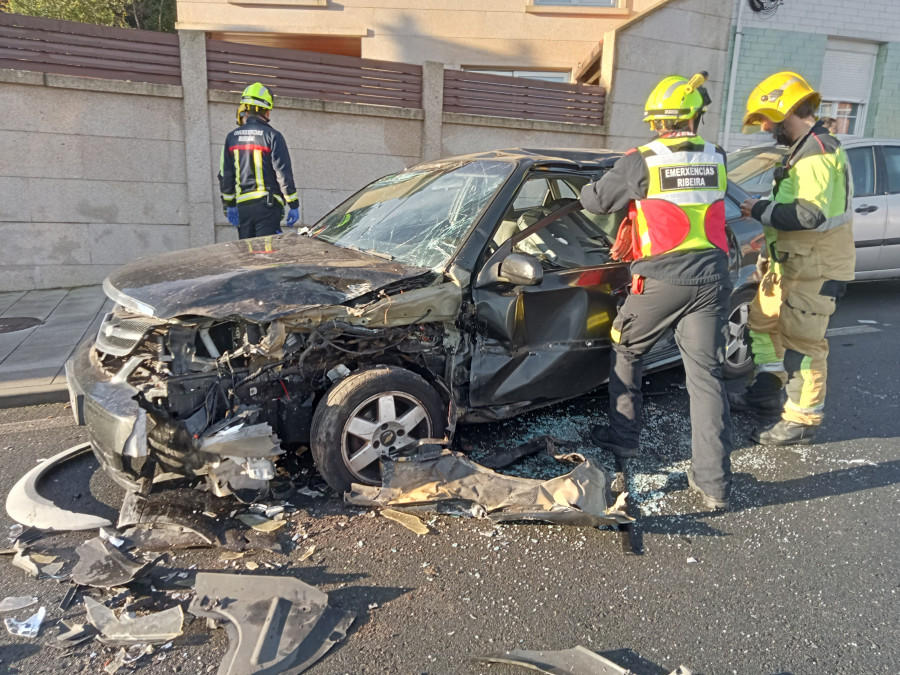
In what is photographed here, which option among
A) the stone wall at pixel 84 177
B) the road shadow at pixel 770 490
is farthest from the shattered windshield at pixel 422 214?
the stone wall at pixel 84 177

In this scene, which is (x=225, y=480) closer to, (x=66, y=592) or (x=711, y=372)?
(x=66, y=592)

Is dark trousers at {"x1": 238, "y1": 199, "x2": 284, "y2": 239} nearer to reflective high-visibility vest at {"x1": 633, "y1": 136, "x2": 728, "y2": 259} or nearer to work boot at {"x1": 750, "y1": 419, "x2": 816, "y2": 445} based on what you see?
reflective high-visibility vest at {"x1": 633, "y1": 136, "x2": 728, "y2": 259}

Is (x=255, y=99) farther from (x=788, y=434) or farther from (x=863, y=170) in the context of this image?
(x=863, y=170)

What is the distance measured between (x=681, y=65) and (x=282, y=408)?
974cm

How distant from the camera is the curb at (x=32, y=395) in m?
4.27

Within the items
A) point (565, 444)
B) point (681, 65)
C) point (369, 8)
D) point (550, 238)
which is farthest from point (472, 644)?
point (369, 8)

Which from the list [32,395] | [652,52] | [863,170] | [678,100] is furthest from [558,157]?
[652,52]

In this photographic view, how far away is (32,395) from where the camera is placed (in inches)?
170

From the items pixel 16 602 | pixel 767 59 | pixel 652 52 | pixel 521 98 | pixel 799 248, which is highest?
pixel 767 59

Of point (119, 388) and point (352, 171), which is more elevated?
point (352, 171)

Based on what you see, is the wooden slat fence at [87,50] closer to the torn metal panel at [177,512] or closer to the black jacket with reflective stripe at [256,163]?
the black jacket with reflective stripe at [256,163]

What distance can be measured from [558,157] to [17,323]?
5.34 m

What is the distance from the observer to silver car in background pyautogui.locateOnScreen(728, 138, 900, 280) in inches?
254

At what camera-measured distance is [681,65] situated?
33.4ft
